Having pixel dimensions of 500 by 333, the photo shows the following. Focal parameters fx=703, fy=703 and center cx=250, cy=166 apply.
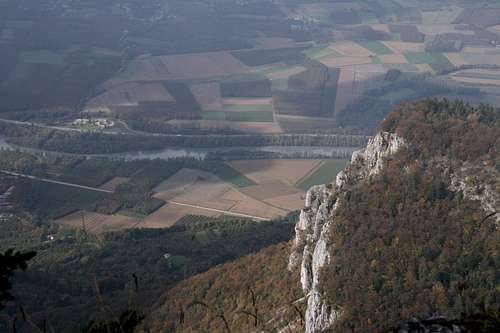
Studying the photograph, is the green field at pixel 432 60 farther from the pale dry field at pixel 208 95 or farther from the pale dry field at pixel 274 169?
the pale dry field at pixel 274 169

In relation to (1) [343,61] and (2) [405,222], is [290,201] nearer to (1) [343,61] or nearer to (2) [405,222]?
(2) [405,222]

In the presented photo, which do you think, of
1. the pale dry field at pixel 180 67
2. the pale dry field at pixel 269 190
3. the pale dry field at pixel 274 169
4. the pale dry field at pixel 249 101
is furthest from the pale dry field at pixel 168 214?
the pale dry field at pixel 180 67

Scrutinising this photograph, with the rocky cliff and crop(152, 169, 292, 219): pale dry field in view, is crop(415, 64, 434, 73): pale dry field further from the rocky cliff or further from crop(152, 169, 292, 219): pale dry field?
the rocky cliff

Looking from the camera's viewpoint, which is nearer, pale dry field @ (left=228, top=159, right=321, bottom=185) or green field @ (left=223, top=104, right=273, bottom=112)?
pale dry field @ (left=228, top=159, right=321, bottom=185)

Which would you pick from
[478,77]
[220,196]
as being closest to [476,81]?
[478,77]

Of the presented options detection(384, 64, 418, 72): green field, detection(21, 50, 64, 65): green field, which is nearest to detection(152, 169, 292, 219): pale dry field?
detection(21, 50, 64, 65): green field

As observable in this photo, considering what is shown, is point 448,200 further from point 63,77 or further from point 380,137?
point 63,77
